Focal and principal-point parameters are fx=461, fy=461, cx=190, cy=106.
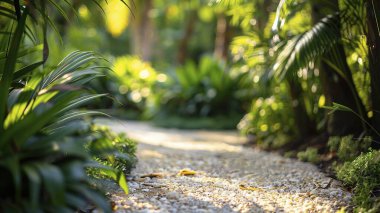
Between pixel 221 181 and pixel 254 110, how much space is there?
2.63 meters

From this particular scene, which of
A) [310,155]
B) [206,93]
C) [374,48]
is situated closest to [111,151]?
[374,48]

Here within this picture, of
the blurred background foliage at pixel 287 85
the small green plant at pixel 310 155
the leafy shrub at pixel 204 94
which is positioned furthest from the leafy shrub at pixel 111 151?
the leafy shrub at pixel 204 94

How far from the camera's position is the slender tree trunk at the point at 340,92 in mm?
4211

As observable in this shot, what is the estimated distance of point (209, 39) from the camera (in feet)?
71.6

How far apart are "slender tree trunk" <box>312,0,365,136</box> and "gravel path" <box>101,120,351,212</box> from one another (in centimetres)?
50

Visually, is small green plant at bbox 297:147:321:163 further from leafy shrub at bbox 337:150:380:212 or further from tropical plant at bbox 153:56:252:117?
tropical plant at bbox 153:56:252:117

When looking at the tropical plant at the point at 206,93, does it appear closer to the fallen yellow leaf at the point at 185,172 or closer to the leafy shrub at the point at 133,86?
the leafy shrub at the point at 133,86

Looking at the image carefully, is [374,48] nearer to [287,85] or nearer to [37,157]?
[287,85]

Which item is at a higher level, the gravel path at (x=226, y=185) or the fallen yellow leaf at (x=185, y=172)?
the fallen yellow leaf at (x=185, y=172)

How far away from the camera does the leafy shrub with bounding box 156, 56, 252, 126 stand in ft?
28.5

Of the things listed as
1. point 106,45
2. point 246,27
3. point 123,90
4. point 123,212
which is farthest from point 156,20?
point 123,212

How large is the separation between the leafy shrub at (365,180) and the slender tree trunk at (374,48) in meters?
0.73

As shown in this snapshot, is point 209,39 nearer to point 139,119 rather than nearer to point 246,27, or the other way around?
point 139,119

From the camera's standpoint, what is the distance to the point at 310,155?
452 centimetres
